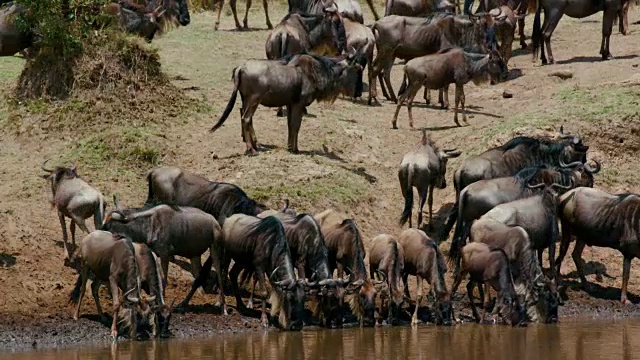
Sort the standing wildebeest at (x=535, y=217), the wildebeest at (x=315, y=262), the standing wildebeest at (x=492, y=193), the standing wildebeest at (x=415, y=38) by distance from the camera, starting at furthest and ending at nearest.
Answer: the standing wildebeest at (x=415, y=38) → the standing wildebeest at (x=492, y=193) → the standing wildebeest at (x=535, y=217) → the wildebeest at (x=315, y=262)

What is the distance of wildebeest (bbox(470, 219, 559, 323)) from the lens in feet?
63.4

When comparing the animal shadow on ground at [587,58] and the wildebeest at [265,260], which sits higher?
the wildebeest at [265,260]

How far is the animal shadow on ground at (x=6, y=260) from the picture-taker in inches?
743

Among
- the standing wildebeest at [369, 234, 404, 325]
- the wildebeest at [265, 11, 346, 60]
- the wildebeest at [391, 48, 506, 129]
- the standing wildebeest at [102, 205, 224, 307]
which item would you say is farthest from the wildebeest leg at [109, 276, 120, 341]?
the wildebeest at [265, 11, 346, 60]

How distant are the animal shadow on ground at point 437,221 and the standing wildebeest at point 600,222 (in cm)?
176

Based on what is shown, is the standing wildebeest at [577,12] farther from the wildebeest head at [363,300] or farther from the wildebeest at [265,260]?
the wildebeest at [265,260]

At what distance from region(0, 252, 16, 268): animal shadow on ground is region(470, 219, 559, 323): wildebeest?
549cm

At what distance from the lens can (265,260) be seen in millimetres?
18781

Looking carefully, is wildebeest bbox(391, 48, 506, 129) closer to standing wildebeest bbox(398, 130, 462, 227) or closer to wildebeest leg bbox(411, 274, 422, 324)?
standing wildebeest bbox(398, 130, 462, 227)

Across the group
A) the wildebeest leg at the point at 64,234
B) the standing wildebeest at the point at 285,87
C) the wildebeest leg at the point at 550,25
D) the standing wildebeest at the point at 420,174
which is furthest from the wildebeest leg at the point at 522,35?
the wildebeest leg at the point at 64,234

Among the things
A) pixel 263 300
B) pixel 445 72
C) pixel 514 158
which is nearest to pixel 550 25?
pixel 445 72

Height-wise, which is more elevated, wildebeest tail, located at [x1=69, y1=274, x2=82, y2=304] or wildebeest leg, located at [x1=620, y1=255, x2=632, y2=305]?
wildebeest tail, located at [x1=69, y1=274, x2=82, y2=304]

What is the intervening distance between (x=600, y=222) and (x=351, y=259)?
3404 mm

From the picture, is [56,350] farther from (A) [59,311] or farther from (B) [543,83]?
(B) [543,83]
